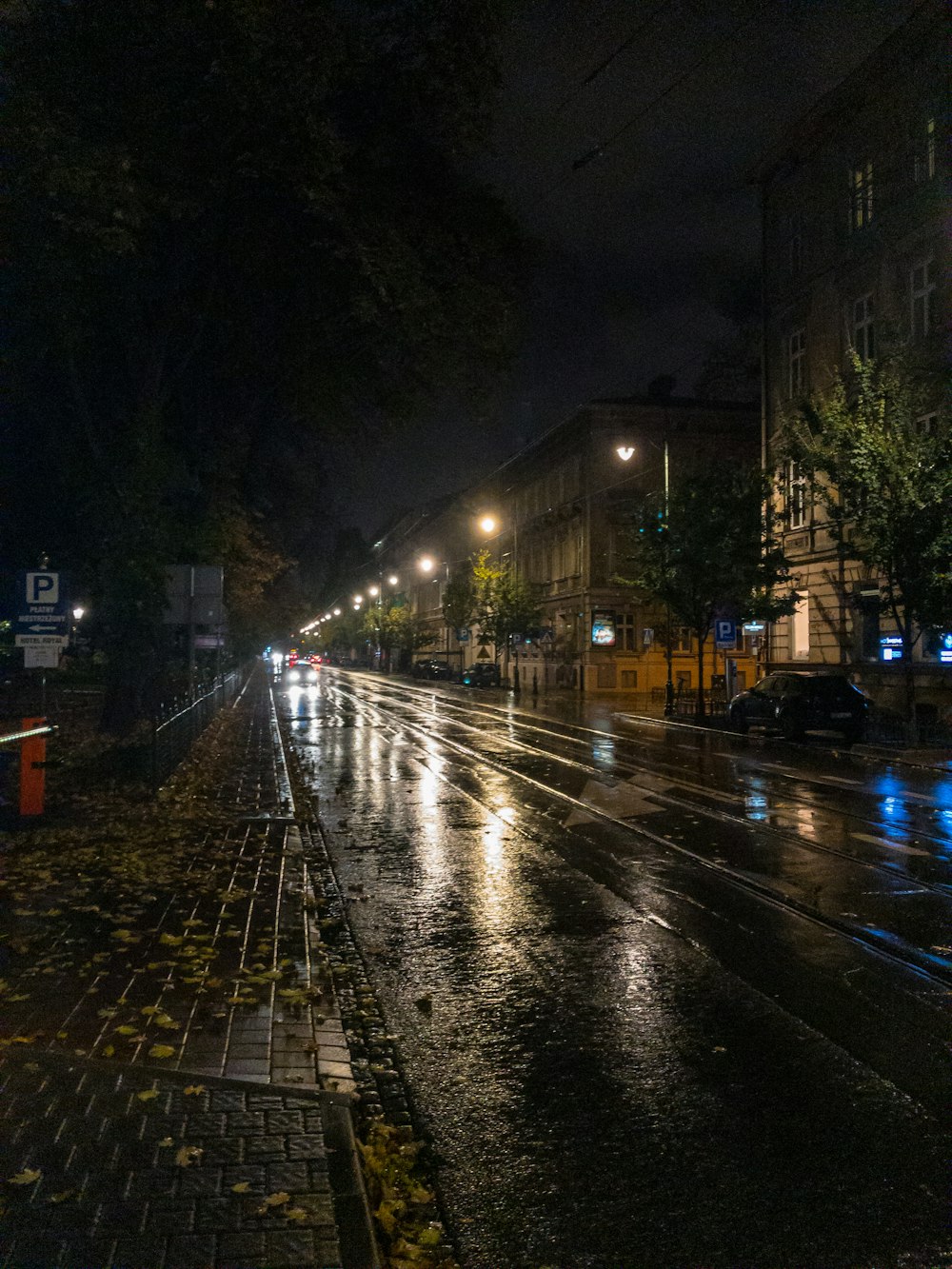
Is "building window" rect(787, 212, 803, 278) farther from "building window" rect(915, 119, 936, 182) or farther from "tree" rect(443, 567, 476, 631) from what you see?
"tree" rect(443, 567, 476, 631)

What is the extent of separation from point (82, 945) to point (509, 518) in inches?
2590

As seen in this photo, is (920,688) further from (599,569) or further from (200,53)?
(599,569)

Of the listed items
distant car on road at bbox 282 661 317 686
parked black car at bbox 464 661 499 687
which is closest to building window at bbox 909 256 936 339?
parked black car at bbox 464 661 499 687

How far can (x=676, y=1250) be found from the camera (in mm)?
3621

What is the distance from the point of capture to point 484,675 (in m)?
62.0

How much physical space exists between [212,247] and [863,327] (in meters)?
21.1

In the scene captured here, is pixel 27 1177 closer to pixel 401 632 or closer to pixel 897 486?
pixel 897 486

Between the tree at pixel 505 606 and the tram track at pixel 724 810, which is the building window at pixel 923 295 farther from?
the tree at pixel 505 606

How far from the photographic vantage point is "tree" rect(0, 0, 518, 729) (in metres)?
15.7

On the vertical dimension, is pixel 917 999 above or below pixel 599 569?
below

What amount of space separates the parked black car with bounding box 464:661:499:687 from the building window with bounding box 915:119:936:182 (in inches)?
1415

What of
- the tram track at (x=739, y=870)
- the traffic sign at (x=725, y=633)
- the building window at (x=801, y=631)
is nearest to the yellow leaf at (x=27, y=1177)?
the tram track at (x=739, y=870)

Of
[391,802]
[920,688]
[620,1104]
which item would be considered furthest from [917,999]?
[920,688]

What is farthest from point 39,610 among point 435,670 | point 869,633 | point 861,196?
point 435,670
